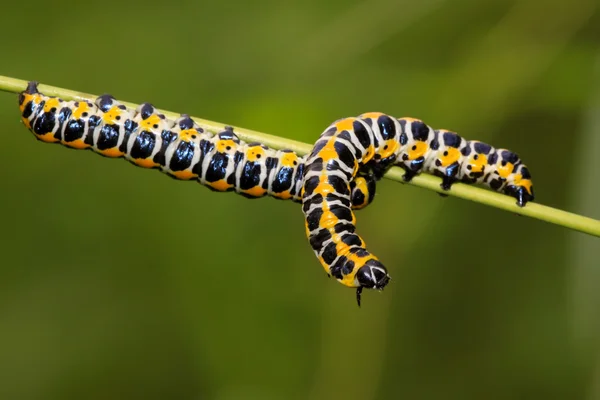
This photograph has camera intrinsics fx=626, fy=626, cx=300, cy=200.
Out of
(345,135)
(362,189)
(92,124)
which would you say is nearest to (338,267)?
(345,135)

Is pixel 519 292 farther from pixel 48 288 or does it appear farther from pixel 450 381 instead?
pixel 48 288

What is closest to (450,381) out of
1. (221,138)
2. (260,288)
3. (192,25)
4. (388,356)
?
(388,356)

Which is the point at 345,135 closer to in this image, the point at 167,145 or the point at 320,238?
the point at 320,238

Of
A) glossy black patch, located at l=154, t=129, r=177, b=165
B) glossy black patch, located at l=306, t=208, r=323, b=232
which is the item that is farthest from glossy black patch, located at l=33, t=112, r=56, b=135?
glossy black patch, located at l=306, t=208, r=323, b=232

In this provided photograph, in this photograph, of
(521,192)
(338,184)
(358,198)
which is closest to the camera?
(338,184)

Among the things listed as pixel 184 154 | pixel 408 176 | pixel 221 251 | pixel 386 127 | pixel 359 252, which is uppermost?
pixel 386 127

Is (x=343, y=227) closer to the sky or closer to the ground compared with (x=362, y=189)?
closer to the ground
